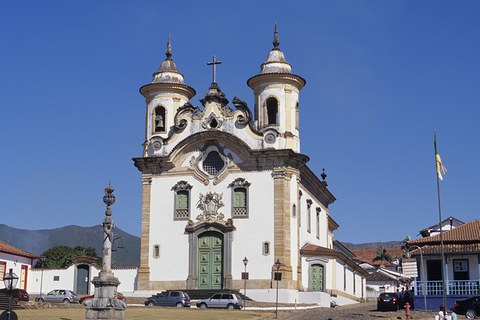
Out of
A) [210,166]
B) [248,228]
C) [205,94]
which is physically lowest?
[248,228]

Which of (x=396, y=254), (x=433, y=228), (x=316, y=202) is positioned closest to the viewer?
(x=316, y=202)

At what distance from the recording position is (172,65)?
56.2m

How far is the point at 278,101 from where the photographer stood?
51.9m

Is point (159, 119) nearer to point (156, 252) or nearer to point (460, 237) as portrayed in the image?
point (156, 252)

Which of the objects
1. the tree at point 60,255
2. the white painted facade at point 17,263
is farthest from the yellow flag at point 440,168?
the tree at point 60,255

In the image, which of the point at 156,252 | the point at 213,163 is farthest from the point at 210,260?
the point at 213,163

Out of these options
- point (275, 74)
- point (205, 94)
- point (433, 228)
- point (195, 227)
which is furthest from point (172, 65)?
point (433, 228)

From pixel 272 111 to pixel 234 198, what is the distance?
6.16 metres

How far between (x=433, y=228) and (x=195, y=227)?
24848 millimetres

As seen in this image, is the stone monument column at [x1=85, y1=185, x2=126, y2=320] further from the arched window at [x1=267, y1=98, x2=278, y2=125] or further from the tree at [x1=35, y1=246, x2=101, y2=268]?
the tree at [x1=35, y1=246, x2=101, y2=268]

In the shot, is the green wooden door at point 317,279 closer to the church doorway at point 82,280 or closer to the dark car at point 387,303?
the dark car at point 387,303

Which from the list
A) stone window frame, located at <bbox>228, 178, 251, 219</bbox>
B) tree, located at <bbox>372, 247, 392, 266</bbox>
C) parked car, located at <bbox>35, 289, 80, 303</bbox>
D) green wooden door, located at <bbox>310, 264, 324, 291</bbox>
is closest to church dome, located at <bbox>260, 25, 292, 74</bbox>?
stone window frame, located at <bbox>228, 178, 251, 219</bbox>

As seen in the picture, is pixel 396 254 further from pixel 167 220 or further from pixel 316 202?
pixel 167 220

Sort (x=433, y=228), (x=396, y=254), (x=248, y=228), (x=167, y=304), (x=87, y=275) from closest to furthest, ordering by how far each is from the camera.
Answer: (x=167, y=304) < (x=248, y=228) < (x=87, y=275) < (x=433, y=228) < (x=396, y=254)
